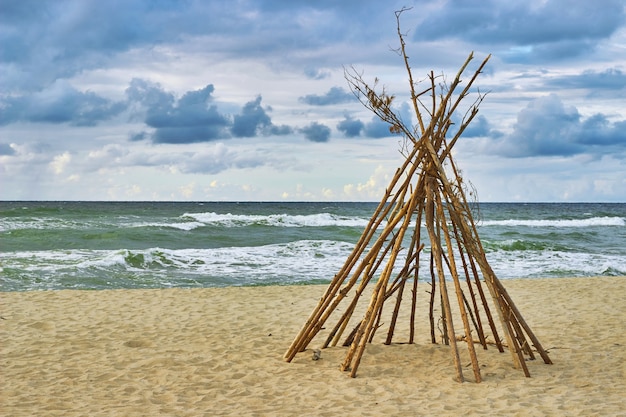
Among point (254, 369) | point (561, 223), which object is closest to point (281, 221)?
point (561, 223)

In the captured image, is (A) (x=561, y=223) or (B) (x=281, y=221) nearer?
(B) (x=281, y=221)

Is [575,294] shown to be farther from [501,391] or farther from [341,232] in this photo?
[341,232]

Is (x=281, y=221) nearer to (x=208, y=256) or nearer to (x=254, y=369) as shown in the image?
(x=208, y=256)

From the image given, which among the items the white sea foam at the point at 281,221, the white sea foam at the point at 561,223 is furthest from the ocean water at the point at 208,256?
the white sea foam at the point at 561,223

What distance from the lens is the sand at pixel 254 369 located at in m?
4.76

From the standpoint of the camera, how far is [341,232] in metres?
25.5

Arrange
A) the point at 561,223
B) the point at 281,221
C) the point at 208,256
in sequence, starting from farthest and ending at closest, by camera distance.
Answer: the point at 561,223, the point at 281,221, the point at 208,256

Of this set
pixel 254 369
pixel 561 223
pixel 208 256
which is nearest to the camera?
pixel 254 369

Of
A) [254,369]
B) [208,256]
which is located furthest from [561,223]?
[254,369]

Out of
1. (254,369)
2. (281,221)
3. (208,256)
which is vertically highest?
(281,221)

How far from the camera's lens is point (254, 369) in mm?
5777

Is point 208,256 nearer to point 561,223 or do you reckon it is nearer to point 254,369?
point 254,369

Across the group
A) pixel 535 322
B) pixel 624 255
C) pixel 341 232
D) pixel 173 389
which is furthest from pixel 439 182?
pixel 341 232

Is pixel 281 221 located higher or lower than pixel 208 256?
higher
